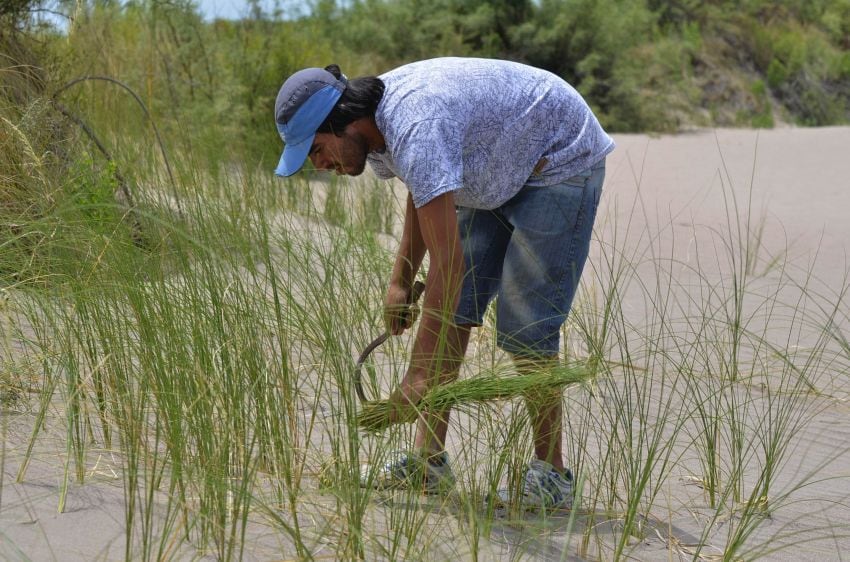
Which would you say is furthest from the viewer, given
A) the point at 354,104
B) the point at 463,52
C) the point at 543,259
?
the point at 463,52

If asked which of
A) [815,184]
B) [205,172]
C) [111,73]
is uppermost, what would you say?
[111,73]

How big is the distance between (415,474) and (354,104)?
2.80 ft

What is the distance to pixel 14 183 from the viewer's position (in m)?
3.86

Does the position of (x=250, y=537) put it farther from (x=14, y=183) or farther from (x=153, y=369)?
(x=14, y=183)

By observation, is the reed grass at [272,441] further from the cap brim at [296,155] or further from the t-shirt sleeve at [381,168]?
the t-shirt sleeve at [381,168]

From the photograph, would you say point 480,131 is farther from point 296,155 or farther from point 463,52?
point 463,52

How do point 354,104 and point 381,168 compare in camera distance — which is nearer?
point 354,104

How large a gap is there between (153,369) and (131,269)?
0.47 metres

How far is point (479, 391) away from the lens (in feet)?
7.77

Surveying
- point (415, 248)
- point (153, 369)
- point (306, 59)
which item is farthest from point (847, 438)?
point (306, 59)

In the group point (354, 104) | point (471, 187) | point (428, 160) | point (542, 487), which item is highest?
point (354, 104)

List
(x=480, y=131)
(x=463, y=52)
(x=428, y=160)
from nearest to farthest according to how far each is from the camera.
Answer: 1. (x=428, y=160)
2. (x=480, y=131)
3. (x=463, y=52)

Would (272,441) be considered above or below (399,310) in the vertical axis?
→ below

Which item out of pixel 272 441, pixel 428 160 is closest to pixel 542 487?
pixel 272 441
